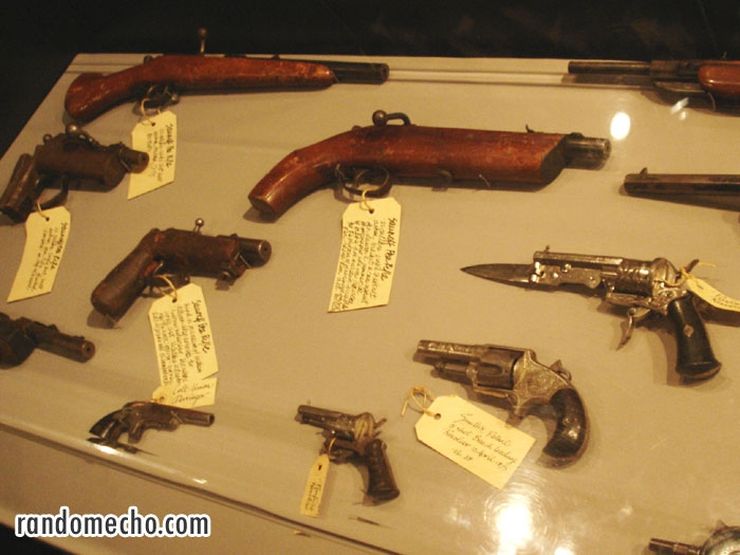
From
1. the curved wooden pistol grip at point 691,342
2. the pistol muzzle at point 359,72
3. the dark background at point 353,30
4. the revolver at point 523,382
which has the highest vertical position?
the dark background at point 353,30

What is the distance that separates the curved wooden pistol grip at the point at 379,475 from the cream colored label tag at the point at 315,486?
96 millimetres

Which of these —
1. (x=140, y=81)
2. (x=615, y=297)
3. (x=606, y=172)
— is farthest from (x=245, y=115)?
(x=615, y=297)

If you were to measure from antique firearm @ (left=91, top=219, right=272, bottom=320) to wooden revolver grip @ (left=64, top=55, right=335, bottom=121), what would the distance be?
19.5 inches

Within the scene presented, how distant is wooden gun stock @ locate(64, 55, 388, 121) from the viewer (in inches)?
76.0

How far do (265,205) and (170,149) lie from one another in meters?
0.53

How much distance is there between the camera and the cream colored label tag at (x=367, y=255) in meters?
1.53

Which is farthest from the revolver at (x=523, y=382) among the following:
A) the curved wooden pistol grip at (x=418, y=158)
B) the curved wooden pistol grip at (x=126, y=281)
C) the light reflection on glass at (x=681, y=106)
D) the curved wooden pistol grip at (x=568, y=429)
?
the curved wooden pistol grip at (x=126, y=281)

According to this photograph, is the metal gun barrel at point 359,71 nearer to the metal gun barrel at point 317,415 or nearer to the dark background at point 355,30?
the dark background at point 355,30

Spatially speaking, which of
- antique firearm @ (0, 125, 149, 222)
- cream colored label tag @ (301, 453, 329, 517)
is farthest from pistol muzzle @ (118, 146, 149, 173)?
cream colored label tag @ (301, 453, 329, 517)

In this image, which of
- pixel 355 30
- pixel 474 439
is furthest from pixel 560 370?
pixel 355 30

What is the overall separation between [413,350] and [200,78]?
1182 mm

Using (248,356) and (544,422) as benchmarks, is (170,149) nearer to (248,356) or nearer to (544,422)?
(248,356)

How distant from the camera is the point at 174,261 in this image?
5.83 feet

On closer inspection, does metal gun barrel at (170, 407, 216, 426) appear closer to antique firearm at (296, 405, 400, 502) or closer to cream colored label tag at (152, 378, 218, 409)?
cream colored label tag at (152, 378, 218, 409)
